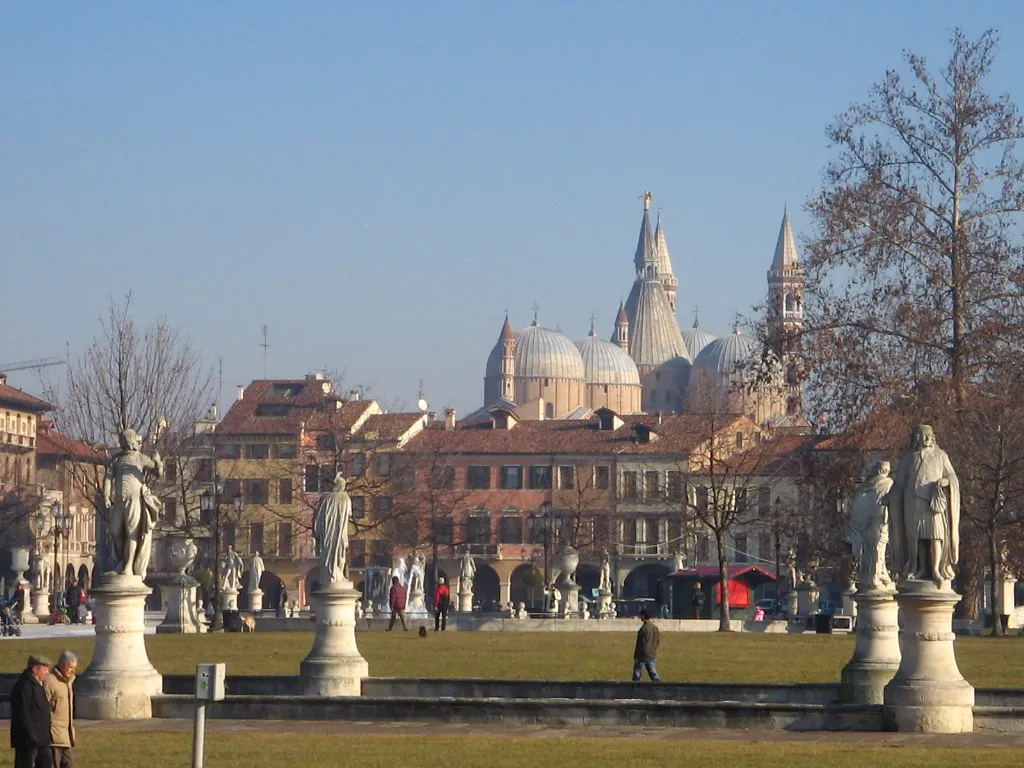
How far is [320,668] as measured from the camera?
25.3 meters

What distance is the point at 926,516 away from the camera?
2030cm

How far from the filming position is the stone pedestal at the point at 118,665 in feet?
73.3

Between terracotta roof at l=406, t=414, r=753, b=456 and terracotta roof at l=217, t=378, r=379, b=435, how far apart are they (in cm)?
433

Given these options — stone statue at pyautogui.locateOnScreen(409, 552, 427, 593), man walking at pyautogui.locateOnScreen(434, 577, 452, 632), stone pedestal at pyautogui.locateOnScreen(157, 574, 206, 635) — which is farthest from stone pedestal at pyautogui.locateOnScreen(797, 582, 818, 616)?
stone pedestal at pyautogui.locateOnScreen(157, 574, 206, 635)

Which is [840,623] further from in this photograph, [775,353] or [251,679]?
[251,679]

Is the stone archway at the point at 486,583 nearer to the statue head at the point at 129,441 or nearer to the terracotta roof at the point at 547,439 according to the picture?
the terracotta roof at the point at 547,439

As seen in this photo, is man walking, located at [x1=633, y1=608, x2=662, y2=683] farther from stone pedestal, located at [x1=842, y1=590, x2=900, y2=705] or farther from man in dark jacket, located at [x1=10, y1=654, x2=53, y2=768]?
man in dark jacket, located at [x1=10, y1=654, x2=53, y2=768]

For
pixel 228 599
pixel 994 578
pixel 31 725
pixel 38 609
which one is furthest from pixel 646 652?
pixel 38 609

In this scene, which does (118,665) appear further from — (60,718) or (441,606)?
(441,606)

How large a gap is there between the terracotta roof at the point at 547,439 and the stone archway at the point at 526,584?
6319 mm

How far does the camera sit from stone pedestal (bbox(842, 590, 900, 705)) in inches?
970

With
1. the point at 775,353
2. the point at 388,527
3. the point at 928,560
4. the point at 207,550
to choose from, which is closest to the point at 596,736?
the point at 928,560

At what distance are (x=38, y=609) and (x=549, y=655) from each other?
4011 centimetres

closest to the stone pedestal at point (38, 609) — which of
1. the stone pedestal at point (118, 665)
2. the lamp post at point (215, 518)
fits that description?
the lamp post at point (215, 518)
